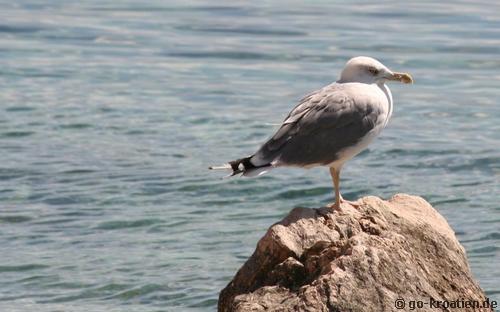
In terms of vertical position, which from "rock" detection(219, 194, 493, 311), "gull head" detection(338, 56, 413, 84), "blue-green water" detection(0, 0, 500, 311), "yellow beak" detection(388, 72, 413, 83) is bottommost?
"blue-green water" detection(0, 0, 500, 311)

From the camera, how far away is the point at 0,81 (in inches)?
704

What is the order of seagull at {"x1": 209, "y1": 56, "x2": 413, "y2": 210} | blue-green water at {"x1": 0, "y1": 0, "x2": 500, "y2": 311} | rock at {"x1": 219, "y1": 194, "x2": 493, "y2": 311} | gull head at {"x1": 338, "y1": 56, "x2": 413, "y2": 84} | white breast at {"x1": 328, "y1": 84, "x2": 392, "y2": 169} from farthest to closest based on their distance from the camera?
blue-green water at {"x1": 0, "y1": 0, "x2": 500, "y2": 311} → gull head at {"x1": 338, "y1": 56, "x2": 413, "y2": 84} → white breast at {"x1": 328, "y1": 84, "x2": 392, "y2": 169} → seagull at {"x1": 209, "y1": 56, "x2": 413, "y2": 210} → rock at {"x1": 219, "y1": 194, "x2": 493, "y2": 311}

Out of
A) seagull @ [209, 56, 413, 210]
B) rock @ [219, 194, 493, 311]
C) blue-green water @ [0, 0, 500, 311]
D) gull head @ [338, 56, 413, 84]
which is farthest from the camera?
blue-green water @ [0, 0, 500, 311]

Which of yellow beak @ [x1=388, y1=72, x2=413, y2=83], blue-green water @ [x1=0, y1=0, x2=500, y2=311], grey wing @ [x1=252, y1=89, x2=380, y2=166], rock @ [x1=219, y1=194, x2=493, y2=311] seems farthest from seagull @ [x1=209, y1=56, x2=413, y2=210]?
blue-green water @ [x1=0, y1=0, x2=500, y2=311]

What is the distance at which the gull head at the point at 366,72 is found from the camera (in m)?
8.06

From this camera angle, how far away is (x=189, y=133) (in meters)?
15.4

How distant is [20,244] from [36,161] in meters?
2.87

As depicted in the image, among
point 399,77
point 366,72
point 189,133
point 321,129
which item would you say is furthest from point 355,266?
point 189,133

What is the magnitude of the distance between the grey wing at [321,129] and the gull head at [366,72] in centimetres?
26

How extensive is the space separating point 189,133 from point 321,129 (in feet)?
25.4

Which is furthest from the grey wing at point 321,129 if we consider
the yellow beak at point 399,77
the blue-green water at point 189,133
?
the blue-green water at point 189,133

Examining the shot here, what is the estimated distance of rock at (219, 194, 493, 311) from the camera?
6824 mm

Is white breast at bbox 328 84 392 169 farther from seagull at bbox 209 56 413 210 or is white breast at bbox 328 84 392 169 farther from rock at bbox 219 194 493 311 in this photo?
rock at bbox 219 194 493 311

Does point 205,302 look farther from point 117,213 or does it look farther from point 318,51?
point 318,51
